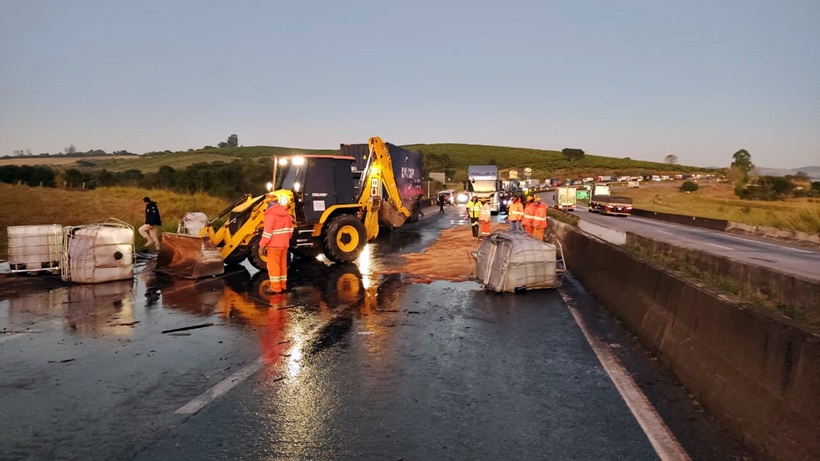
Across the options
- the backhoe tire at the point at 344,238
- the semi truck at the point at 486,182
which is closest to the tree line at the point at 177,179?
the semi truck at the point at 486,182

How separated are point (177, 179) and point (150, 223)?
41137mm

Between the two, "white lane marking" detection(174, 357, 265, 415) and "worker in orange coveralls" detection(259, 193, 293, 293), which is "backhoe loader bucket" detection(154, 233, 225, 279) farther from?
"white lane marking" detection(174, 357, 265, 415)

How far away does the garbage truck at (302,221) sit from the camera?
1302 cm

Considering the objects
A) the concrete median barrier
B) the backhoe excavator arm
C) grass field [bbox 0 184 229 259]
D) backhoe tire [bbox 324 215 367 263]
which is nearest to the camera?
the concrete median barrier

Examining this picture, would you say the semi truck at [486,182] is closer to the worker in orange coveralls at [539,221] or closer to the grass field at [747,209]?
the grass field at [747,209]

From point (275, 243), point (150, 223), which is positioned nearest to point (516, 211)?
point (275, 243)

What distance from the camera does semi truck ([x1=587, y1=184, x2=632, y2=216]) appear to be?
150ft

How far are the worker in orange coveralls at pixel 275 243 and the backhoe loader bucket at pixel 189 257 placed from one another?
2.56 metres

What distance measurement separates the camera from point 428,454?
160 inches

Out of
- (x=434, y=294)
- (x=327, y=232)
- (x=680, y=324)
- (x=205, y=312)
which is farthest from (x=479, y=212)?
(x=680, y=324)

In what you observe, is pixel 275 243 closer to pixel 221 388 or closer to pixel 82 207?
pixel 221 388

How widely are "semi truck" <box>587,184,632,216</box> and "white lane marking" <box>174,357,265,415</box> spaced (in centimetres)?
4310

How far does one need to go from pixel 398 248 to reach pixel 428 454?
49.5ft

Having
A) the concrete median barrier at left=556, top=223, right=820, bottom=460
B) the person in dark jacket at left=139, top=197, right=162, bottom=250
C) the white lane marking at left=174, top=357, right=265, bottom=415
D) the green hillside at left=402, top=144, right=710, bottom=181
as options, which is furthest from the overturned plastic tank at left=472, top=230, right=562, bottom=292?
the green hillside at left=402, top=144, right=710, bottom=181
